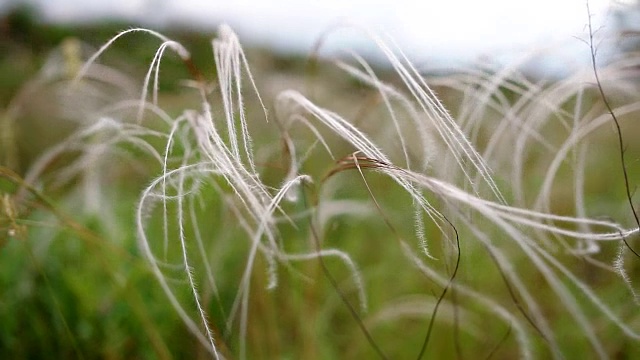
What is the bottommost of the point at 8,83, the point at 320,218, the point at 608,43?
the point at 8,83

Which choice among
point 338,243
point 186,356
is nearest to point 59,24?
point 338,243

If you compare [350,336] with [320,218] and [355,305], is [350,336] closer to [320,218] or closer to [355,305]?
[355,305]

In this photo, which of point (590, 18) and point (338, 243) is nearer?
point (590, 18)

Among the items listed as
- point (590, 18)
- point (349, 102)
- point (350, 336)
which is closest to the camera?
point (590, 18)

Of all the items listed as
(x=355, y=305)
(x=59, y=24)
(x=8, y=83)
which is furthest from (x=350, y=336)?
(x=59, y=24)

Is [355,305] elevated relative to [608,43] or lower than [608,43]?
lower

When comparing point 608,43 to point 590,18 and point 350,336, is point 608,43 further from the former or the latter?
point 350,336

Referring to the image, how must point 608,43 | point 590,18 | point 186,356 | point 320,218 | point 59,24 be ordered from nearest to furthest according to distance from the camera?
point 590,18, point 608,43, point 320,218, point 186,356, point 59,24
